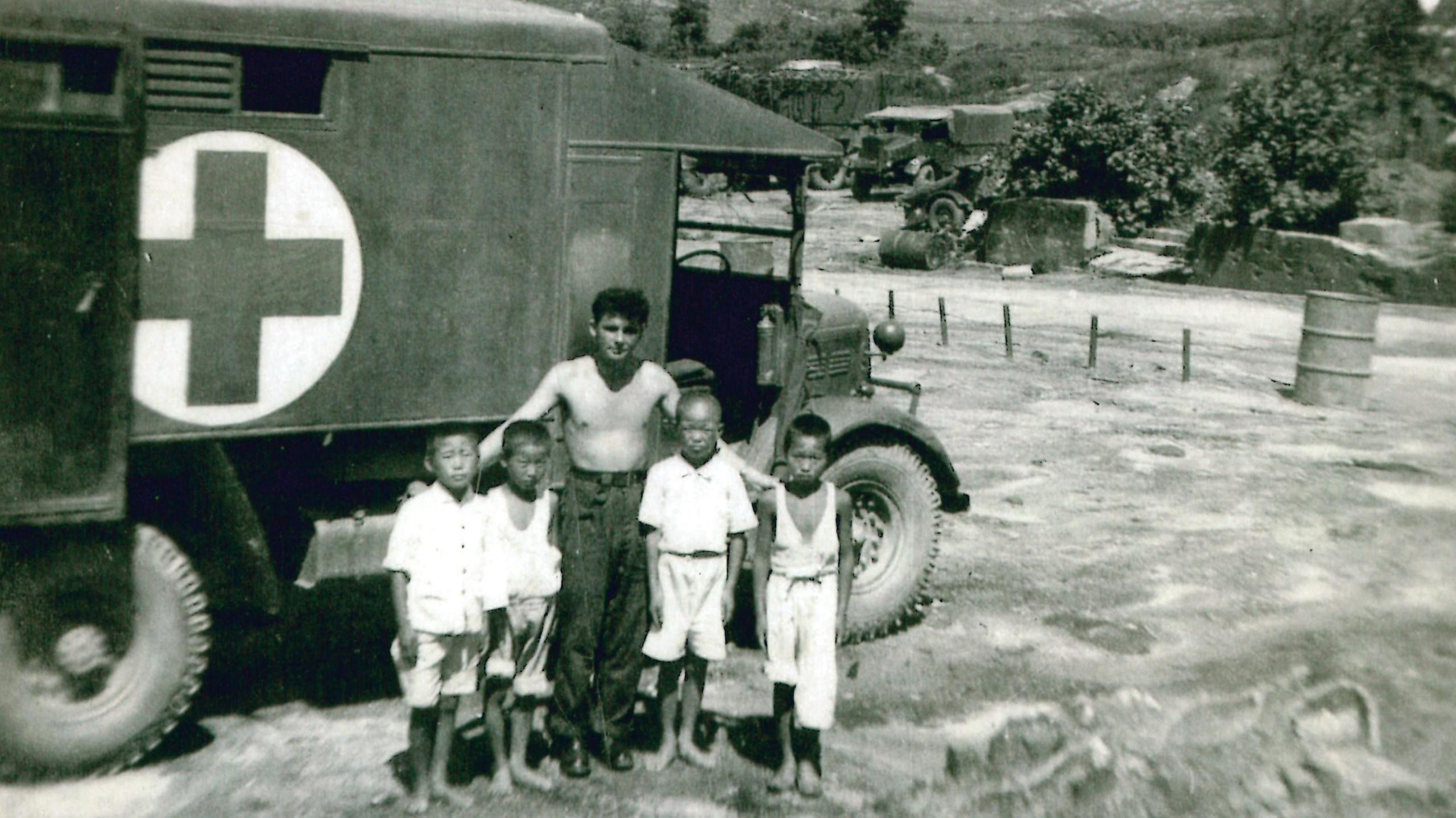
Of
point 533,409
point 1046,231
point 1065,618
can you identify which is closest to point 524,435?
point 533,409

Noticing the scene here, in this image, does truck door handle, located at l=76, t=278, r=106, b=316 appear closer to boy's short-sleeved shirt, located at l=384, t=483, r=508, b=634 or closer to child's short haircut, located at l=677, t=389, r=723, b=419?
boy's short-sleeved shirt, located at l=384, t=483, r=508, b=634

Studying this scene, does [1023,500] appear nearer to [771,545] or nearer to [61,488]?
[771,545]

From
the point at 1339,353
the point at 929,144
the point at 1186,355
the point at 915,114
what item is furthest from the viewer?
the point at 915,114

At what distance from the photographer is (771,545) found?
488 cm

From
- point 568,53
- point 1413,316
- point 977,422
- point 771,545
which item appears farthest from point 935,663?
point 1413,316

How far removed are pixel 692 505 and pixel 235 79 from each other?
214 centimetres

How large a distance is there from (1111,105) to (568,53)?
19.8m

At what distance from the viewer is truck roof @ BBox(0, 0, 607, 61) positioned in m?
4.54

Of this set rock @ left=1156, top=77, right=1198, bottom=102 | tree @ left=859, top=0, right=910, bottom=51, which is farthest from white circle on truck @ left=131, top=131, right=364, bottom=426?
tree @ left=859, top=0, right=910, bottom=51

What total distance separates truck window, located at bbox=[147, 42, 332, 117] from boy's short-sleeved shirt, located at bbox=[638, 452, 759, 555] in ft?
5.90

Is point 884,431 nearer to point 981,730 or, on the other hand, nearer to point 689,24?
point 981,730

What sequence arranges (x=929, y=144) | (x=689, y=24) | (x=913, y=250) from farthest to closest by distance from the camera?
(x=689, y=24), (x=929, y=144), (x=913, y=250)

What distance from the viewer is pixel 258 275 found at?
16.2ft

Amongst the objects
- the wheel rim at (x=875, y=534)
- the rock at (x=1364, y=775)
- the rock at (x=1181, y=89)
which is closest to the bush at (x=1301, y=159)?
the rock at (x=1181, y=89)
